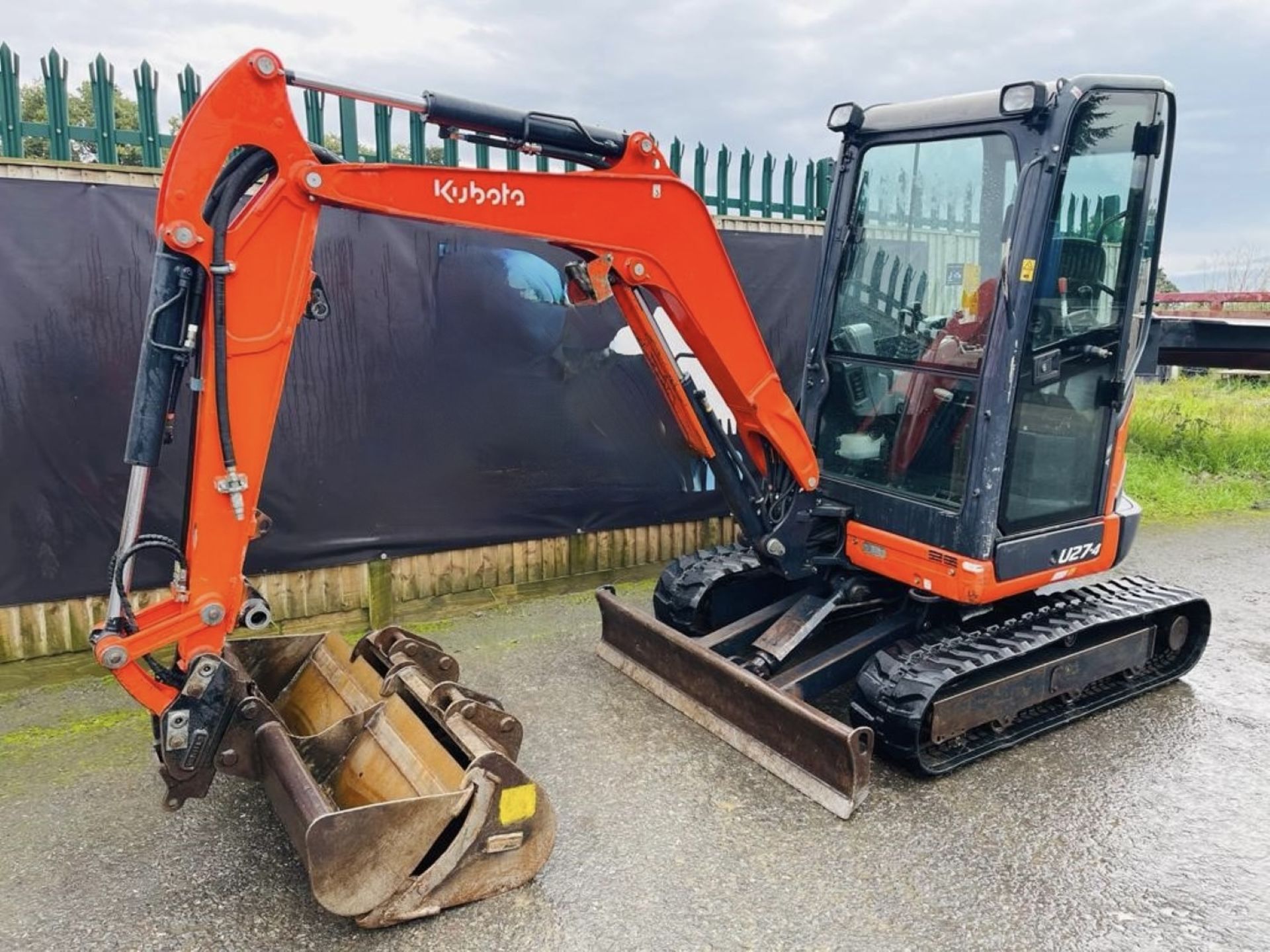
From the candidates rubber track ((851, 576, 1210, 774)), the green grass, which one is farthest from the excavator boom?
the green grass

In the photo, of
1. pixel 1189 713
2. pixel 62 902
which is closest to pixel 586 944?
pixel 62 902

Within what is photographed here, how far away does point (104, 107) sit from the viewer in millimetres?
4223

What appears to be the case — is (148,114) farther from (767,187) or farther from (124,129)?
(767,187)

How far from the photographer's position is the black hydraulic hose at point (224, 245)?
104 inches

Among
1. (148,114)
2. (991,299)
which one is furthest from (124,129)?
(991,299)

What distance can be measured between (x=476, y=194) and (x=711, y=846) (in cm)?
226

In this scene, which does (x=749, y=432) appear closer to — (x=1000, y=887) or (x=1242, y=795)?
(x=1000, y=887)

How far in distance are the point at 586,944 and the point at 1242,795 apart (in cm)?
252

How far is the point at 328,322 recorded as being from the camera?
4.72 m

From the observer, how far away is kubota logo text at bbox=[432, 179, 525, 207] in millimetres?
2936

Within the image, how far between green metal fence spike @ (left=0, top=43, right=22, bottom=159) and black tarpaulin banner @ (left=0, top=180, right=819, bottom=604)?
19 cm

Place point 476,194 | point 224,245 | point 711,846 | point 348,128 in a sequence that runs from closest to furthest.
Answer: point 224,245
point 476,194
point 711,846
point 348,128

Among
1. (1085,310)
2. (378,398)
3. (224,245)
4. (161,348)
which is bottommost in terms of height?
(378,398)

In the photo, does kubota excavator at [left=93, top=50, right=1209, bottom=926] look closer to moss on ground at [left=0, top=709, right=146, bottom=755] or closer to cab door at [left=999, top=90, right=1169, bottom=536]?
cab door at [left=999, top=90, right=1169, bottom=536]
